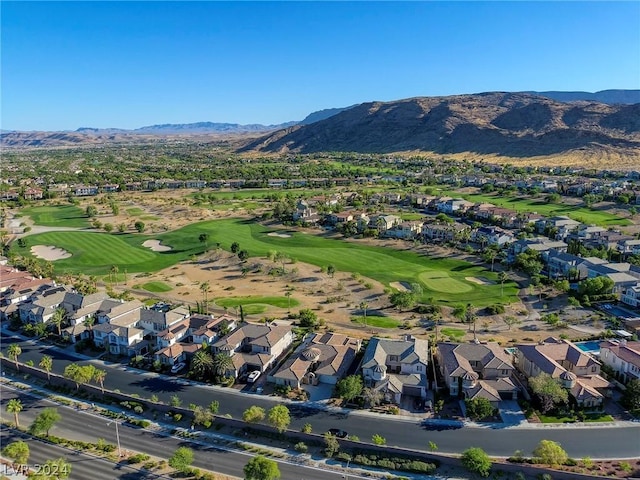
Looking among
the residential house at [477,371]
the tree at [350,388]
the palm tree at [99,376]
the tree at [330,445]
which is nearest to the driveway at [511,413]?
the residential house at [477,371]

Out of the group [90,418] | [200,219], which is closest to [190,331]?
[90,418]

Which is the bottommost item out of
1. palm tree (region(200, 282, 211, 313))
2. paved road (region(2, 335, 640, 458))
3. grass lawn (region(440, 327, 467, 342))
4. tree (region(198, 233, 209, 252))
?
paved road (region(2, 335, 640, 458))

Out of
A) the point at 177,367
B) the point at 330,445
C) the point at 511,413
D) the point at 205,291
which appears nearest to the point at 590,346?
the point at 511,413

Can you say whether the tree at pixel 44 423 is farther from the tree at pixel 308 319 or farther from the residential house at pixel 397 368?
the tree at pixel 308 319

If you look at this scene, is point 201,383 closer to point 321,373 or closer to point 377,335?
point 321,373

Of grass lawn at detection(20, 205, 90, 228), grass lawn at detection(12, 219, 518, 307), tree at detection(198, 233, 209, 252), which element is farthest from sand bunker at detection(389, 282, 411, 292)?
grass lawn at detection(20, 205, 90, 228)

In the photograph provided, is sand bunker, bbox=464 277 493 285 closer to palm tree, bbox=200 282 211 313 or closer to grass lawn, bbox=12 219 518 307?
grass lawn, bbox=12 219 518 307
